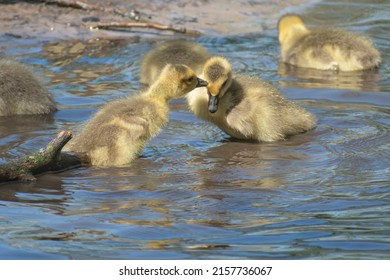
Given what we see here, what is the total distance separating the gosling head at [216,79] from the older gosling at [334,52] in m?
2.89

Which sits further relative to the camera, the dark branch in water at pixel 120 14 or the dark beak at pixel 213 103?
the dark branch in water at pixel 120 14

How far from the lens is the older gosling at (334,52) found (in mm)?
9312

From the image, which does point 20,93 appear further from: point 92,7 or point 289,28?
point 92,7

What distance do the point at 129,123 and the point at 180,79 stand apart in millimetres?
493

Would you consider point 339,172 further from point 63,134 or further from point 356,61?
point 356,61

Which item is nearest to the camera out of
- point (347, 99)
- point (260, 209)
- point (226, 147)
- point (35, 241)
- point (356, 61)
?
point (35, 241)

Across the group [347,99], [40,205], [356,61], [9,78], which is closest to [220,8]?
[356,61]

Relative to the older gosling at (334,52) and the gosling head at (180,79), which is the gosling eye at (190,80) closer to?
the gosling head at (180,79)

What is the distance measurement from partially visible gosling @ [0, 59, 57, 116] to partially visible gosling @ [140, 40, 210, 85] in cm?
128

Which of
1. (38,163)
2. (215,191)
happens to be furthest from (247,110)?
(38,163)

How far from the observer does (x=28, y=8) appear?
440 inches

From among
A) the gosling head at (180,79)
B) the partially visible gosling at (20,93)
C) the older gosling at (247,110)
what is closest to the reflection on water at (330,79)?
the older gosling at (247,110)

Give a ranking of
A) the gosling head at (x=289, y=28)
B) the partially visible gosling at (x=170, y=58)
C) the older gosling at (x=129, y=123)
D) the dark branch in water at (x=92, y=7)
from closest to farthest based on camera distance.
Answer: the older gosling at (x=129, y=123) → the partially visible gosling at (x=170, y=58) → the gosling head at (x=289, y=28) → the dark branch in water at (x=92, y=7)

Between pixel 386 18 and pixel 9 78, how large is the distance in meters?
5.73
